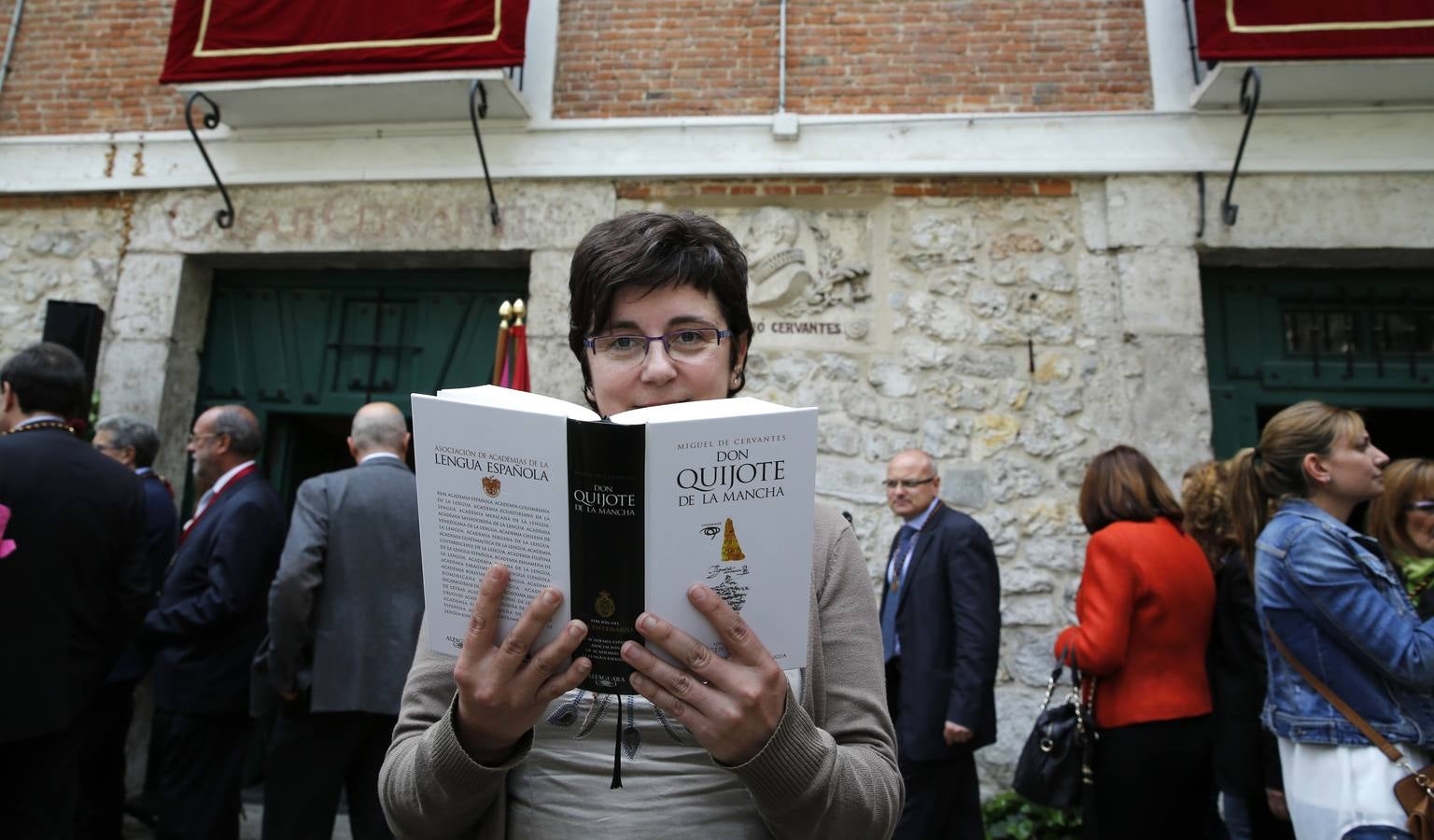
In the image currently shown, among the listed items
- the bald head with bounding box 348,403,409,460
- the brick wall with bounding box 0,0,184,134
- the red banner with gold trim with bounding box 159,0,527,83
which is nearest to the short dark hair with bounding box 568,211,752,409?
the bald head with bounding box 348,403,409,460

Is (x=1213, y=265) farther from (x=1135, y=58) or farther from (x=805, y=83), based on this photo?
(x=805, y=83)

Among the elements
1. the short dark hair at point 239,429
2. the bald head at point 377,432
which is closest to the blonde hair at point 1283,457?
the bald head at point 377,432

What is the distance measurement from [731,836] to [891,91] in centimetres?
510

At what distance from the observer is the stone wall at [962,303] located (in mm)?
4918

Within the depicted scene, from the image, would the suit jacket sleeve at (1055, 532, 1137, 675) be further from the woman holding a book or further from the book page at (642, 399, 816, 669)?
the book page at (642, 399, 816, 669)

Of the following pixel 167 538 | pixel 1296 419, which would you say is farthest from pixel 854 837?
pixel 167 538

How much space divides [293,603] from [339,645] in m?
0.24

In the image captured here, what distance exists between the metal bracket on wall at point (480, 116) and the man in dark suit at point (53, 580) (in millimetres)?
2500

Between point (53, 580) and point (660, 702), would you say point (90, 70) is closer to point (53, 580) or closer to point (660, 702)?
point (53, 580)

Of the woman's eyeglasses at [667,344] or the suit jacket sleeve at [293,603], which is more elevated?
the woman's eyeglasses at [667,344]

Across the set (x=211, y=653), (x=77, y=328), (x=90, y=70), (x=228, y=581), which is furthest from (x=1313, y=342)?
(x=90, y=70)

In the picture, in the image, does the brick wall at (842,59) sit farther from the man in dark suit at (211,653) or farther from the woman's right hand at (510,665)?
the woman's right hand at (510,665)

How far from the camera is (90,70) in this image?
6.14m

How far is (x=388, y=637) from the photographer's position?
3580 millimetres
